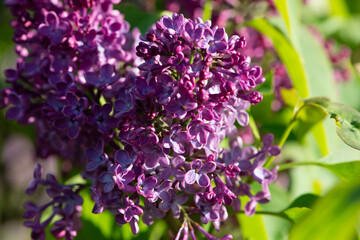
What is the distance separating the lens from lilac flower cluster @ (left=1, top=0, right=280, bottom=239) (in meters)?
0.61

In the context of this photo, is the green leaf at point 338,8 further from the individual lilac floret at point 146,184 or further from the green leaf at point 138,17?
the individual lilac floret at point 146,184

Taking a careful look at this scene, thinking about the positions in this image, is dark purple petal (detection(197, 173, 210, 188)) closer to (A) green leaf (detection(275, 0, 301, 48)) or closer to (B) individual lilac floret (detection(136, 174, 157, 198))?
(B) individual lilac floret (detection(136, 174, 157, 198))

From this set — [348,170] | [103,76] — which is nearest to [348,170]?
[348,170]

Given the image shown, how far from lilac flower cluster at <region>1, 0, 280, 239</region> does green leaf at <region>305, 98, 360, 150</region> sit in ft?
0.37

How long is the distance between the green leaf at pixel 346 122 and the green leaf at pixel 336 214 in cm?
20

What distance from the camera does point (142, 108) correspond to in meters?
0.62

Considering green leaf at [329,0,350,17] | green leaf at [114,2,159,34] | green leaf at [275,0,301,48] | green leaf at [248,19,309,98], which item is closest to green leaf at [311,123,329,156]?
green leaf at [248,19,309,98]

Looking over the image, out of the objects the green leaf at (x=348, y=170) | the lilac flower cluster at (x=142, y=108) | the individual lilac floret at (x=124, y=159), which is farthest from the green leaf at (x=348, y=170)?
the individual lilac floret at (x=124, y=159)

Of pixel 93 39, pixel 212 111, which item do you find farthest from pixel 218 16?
pixel 212 111

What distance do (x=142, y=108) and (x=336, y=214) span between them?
0.95 ft

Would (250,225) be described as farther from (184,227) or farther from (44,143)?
(44,143)

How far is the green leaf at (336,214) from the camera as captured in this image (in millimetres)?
419

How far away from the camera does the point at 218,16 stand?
121 cm

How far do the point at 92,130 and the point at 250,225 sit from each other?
369mm
